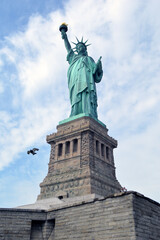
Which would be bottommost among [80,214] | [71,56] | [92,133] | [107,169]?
[80,214]

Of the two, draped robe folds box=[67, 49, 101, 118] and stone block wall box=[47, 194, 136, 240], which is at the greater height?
draped robe folds box=[67, 49, 101, 118]

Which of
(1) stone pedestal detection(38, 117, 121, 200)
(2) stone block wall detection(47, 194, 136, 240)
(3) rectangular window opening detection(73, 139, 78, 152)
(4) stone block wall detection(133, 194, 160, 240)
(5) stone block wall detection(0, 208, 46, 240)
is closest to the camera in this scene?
(4) stone block wall detection(133, 194, 160, 240)

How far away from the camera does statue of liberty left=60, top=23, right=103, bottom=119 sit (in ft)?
97.8

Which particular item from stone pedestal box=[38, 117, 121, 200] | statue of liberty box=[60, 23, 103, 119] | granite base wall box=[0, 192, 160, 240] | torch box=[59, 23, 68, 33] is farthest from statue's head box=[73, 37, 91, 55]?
granite base wall box=[0, 192, 160, 240]

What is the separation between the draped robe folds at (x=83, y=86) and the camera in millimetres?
29719

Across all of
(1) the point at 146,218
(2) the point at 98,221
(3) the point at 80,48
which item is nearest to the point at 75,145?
(2) the point at 98,221

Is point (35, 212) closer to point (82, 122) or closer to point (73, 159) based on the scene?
point (73, 159)

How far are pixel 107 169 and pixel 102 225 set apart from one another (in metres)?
14.8

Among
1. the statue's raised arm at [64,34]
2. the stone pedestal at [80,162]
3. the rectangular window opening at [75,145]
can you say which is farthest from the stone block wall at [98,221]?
the statue's raised arm at [64,34]

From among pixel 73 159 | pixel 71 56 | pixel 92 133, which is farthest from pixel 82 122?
pixel 71 56

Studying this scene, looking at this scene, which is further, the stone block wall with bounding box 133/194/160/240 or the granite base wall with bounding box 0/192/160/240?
the granite base wall with bounding box 0/192/160/240

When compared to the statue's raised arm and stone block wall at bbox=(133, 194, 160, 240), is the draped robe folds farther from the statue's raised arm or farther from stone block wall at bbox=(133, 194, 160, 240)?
stone block wall at bbox=(133, 194, 160, 240)

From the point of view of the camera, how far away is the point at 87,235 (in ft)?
41.3

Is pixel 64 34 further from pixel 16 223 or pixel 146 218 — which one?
pixel 146 218
